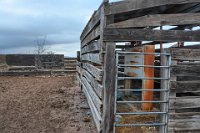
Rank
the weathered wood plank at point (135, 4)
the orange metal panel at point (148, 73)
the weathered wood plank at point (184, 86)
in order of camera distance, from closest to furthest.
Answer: the weathered wood plank at point (135, 4), the weathered wood plank at point (184, 86), the orange metal panel at point (148, 73)

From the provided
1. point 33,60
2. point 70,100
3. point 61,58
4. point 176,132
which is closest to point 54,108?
point 70,100

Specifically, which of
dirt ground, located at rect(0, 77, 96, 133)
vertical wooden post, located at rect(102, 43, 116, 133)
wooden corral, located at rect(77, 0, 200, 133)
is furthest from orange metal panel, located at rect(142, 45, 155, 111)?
vertical wooden post, located at rect(102, 43, 116, 133)

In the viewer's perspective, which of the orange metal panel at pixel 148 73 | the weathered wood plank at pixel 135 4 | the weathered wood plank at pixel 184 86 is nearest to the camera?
the weathered wood plank at pixel 135 4

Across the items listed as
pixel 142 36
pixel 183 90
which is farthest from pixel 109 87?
pixel 183 90

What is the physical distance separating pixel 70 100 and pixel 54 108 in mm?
1207

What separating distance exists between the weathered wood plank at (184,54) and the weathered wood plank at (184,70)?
14 centimetres

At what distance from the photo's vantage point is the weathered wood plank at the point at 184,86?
149 inches

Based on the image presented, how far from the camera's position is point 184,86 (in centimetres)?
382

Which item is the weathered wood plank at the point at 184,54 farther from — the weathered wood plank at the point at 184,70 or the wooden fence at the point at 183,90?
the weathered wood plank at the point at 184,70

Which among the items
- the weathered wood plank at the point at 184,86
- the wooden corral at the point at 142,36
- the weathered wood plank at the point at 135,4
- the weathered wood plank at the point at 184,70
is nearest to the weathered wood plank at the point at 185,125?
the wooden corral at the point at 142,36

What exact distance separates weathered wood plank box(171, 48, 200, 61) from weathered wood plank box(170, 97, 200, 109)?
26.7 inches

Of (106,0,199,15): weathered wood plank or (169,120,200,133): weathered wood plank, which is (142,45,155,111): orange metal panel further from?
(106,0,199,15): weathered wood plank

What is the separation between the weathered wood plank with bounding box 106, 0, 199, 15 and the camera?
3588 mm

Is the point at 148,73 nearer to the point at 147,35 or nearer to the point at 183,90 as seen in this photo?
the point at 183,90
